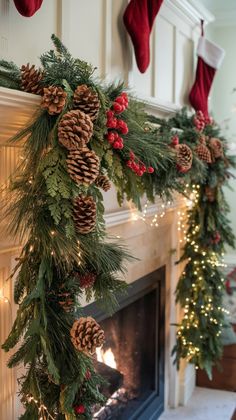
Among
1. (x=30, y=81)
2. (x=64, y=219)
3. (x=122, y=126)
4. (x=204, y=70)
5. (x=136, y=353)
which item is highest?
(x=204, y=70)

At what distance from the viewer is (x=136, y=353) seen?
10.1 ft

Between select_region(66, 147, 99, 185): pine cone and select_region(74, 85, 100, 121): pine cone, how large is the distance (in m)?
0.12

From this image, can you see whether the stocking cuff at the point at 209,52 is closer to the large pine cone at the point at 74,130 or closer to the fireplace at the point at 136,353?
the fireplace at the point at 136,353

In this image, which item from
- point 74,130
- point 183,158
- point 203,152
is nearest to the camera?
point 74,130

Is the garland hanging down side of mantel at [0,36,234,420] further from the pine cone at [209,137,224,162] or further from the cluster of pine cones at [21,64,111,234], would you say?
the pine cone at [209,137,224,162]

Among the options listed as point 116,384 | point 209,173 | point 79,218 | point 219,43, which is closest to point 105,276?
point 79,218

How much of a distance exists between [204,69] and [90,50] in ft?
4.53

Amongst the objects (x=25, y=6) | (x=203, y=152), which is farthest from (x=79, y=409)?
(x=203, y=152)

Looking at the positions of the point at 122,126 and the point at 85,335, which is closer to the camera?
the point at 85,335

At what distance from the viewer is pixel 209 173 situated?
9.59 ft

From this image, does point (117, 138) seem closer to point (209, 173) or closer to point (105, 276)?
point (105, 276)

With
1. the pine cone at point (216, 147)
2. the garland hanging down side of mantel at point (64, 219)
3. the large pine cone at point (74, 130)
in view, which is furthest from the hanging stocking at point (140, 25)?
the large pine cone at point (74, 130)

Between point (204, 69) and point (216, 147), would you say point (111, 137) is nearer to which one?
point (216, 147)

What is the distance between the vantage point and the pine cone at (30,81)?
1.47m
